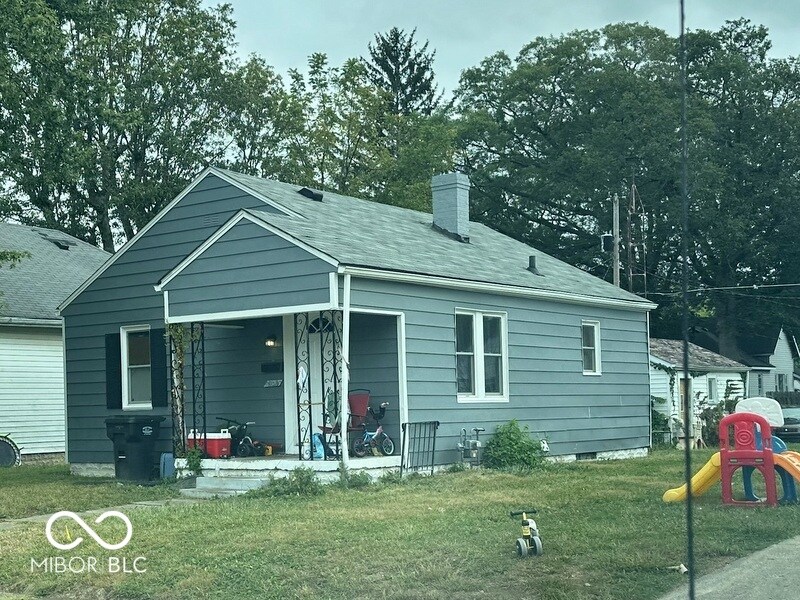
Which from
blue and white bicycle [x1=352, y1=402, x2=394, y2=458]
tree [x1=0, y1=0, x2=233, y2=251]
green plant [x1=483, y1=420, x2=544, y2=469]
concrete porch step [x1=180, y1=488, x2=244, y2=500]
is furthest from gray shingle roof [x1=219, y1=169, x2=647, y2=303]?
tree [x1=0, y1=0, x2=233, y2=251]

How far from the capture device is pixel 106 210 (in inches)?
1341

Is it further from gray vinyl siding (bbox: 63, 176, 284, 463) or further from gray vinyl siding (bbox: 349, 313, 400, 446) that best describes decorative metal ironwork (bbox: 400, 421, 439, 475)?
gray vinyl siding (bbox: 63, 176, 284, 463)

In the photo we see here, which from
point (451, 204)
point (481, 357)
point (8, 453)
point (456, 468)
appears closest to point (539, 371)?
point (481, 357)

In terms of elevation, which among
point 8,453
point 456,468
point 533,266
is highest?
point 533,266

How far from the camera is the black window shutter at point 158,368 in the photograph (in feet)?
57.3

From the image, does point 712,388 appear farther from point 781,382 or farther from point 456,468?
point 781,382

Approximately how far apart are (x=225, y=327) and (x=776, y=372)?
3884cm

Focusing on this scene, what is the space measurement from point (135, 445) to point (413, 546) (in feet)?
29.9

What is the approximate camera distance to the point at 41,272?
2483cm

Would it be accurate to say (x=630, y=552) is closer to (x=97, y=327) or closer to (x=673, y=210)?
(x=97, y=327)

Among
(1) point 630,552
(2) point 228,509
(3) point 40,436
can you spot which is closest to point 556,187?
(3) point 40,436

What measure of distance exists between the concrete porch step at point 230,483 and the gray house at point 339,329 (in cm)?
35

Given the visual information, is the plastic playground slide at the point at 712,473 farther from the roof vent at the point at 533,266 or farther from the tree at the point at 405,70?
the tree at the point at 405,70

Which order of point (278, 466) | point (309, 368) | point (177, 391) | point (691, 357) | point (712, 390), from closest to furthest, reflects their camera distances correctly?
point (278, 466)
point (309, 368)
point (177, 391)
point (691, 357)
point (712, 390)
